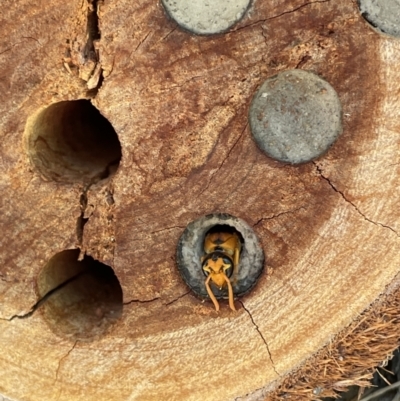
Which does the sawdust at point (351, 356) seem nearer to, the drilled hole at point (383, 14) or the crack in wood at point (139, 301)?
the crack in wood at point (139, 301)

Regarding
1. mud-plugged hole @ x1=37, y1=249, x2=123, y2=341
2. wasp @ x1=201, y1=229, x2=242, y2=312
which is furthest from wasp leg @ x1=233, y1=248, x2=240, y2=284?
mud-plugged hole @ x1=37, y1=249, x2=123, y2=341

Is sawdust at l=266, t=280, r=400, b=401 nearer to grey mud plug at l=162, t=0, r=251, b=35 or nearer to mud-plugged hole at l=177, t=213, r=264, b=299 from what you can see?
mud-plugged hole at l=177, t=213, r=264, b=299

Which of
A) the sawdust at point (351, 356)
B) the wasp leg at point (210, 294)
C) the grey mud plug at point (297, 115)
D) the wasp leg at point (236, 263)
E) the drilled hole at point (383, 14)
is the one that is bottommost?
the sawdust at point (351, 356)

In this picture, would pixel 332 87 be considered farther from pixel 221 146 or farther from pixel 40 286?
pixel 40 286

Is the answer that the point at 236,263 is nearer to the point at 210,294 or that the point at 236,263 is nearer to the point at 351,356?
the point at 210,294

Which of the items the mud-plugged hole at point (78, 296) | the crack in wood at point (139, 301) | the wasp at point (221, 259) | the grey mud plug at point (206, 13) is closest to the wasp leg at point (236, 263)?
the wasp at point (221, 259)
